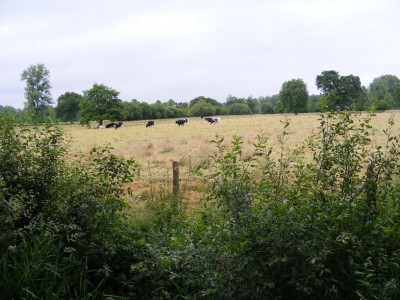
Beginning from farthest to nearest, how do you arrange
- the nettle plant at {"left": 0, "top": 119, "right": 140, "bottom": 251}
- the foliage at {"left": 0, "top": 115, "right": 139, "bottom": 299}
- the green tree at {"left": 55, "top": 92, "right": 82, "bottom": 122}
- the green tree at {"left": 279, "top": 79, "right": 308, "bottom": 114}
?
the green tree at {"left": 279, "top": 79, "right": 308, "bottom": 114}
the green tree at {"left": 55, "top": 92, "right": 82, "bottom": 122}
the nettle plant at {"left": 0, "top": 119, "right": 140, "bottom": 251}
the foliage at {"left": 0, "top": 115, "right": 139, "bottom": 299}

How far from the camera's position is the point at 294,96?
89375 mm

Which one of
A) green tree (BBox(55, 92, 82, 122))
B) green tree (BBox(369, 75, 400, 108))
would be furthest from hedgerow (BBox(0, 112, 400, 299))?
green tree (BBox(55, 92, 82, 122))

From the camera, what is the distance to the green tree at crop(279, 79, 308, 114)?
8975 centimetres

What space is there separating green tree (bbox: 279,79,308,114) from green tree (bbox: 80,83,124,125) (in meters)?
39.5

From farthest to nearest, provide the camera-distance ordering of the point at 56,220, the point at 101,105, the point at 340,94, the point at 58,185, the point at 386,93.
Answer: the point at 101,105 → the point at 386,93 → the point at 340,94 → the point at 58,185 → the point at 56,220

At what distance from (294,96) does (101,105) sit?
44.1 metres

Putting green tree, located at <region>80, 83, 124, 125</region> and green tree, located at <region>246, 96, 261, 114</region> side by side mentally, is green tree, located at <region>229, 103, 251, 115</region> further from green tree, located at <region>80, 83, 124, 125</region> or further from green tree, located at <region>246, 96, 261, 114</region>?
green tree, located at <region>80, 83, 124, 125</region>

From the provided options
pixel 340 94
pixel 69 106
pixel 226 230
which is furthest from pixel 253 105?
pixel 226 230

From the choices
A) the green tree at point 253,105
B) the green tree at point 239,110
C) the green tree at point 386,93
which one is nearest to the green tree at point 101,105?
the green tree at point 239,110

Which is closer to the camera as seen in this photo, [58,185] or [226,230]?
[226,230]

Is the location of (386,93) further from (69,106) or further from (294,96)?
(69,106)

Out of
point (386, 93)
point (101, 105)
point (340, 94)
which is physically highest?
point (101, 105)

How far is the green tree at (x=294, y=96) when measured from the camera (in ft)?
294

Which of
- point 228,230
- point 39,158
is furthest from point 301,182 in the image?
point 39,158
